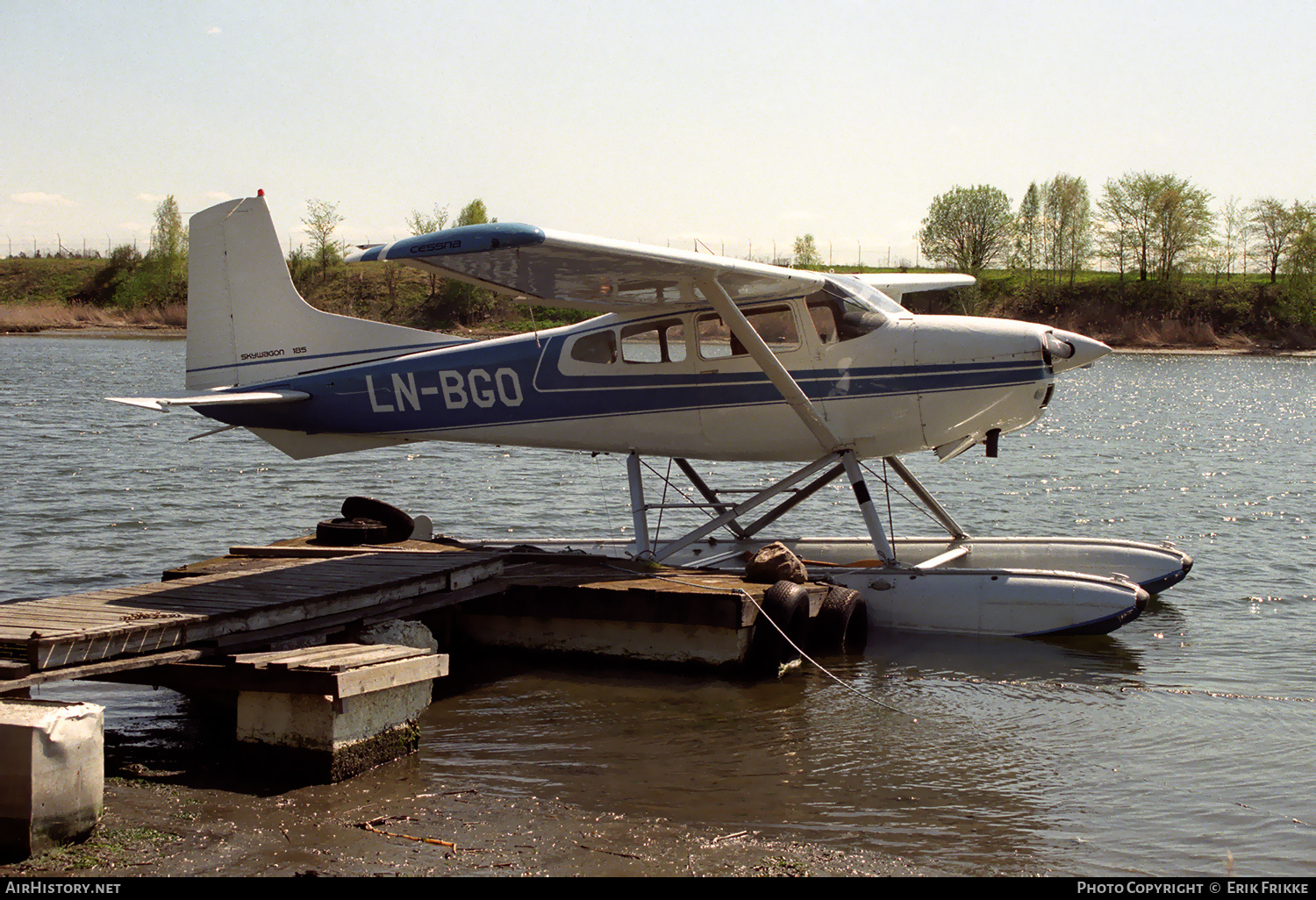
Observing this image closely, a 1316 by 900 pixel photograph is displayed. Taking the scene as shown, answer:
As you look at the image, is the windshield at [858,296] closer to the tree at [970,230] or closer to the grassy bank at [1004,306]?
the grassy bank at [1004,306]

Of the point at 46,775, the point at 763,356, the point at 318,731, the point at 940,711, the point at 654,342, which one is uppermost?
the point at 654,342

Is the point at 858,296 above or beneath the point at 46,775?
above

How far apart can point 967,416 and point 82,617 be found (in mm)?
6495

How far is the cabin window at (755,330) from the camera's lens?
30.7 feet

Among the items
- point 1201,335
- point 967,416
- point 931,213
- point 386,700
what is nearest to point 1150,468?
point 967,416

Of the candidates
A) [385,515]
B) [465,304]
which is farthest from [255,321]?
[465,304]

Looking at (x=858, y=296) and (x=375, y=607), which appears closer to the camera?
(x=375, y=607)

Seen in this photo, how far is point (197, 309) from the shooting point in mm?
10703

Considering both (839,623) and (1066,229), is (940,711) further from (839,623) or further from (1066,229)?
(1066,229)

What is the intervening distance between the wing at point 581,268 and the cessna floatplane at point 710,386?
0.03 m

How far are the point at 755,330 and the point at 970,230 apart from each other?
80.6 meters

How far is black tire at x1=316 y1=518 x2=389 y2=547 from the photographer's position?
996 cm

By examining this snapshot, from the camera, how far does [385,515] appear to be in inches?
413

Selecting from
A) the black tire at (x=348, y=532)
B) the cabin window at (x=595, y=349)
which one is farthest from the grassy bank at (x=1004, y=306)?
the cabin window at (x=595, y=349)
